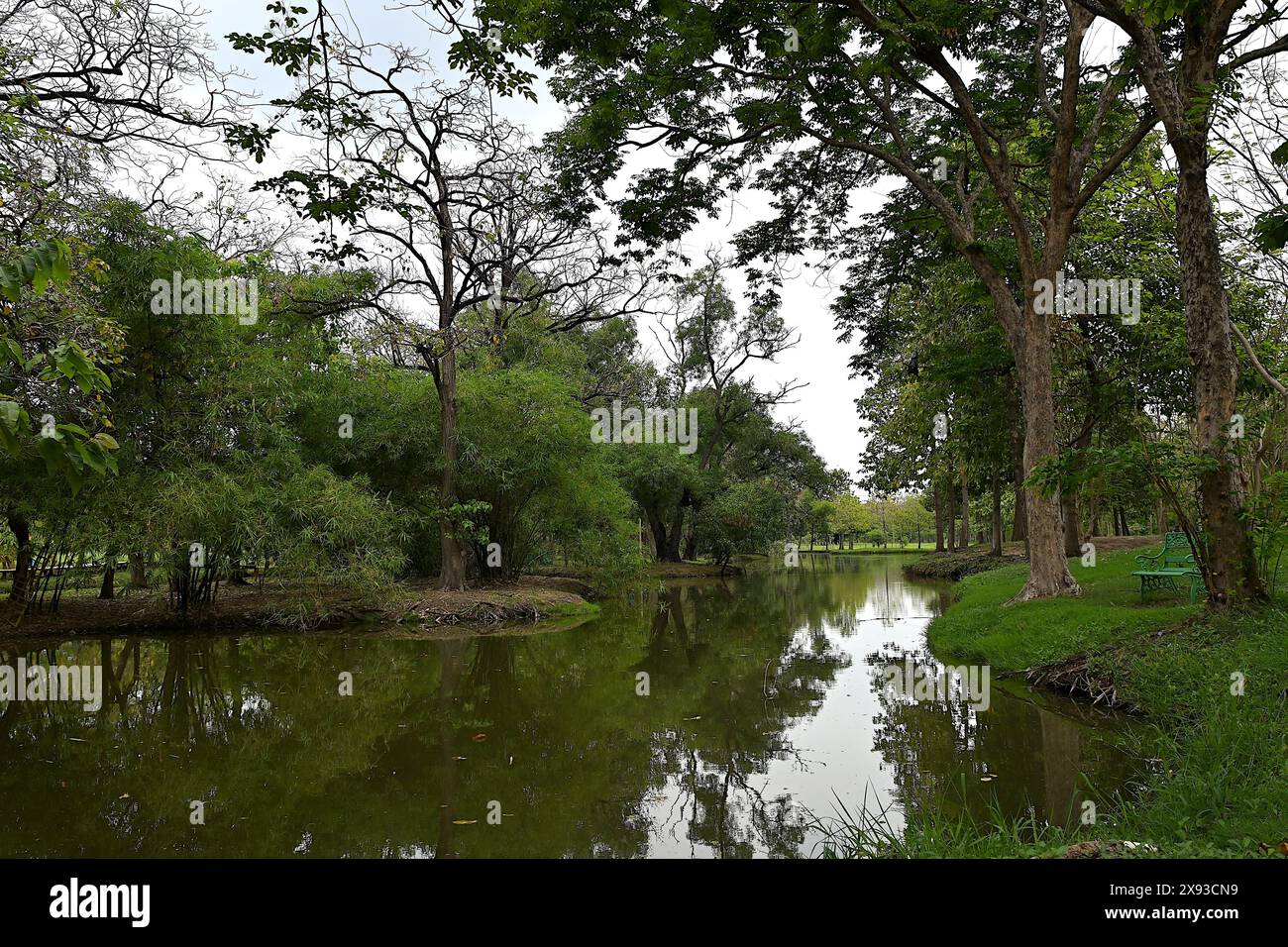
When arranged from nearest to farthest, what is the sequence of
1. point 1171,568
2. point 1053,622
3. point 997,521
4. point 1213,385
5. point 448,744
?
point 448,744 → point 1213,385 → point 1053,622 → point 1171,568 → point 997,521

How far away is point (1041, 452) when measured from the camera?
998 cm

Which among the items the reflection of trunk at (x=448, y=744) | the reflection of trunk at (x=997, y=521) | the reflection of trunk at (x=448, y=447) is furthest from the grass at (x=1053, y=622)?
the reflection of trunk at (x=448, y=447)

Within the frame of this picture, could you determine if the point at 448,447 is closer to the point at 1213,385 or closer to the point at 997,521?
the point at 1213,385

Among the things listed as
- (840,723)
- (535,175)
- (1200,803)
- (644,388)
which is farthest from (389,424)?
(644,388)

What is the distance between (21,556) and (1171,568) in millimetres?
17250

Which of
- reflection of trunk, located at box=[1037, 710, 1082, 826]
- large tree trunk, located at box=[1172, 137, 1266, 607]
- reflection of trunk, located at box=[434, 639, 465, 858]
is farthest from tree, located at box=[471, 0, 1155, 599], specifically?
reflection of trunk, located at box=[434, 639, 465, 858]

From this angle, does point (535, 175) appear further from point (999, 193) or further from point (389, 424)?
point (999, 193)

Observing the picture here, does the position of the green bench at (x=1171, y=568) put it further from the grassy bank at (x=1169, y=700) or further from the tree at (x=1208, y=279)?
the tree at (x=1208, y=279)

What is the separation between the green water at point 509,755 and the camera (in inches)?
165

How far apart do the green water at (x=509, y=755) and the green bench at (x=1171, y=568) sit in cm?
272

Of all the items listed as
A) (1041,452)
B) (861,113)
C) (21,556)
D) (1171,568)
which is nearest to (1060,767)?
(1171,568)

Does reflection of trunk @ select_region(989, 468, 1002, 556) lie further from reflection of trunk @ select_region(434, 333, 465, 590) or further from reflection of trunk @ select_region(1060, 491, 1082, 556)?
reflection of trunk @ select_region(434, 333, 465, 590)

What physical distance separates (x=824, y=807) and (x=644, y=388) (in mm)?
26096

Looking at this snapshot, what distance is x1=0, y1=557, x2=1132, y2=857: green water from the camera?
419 centimetres
